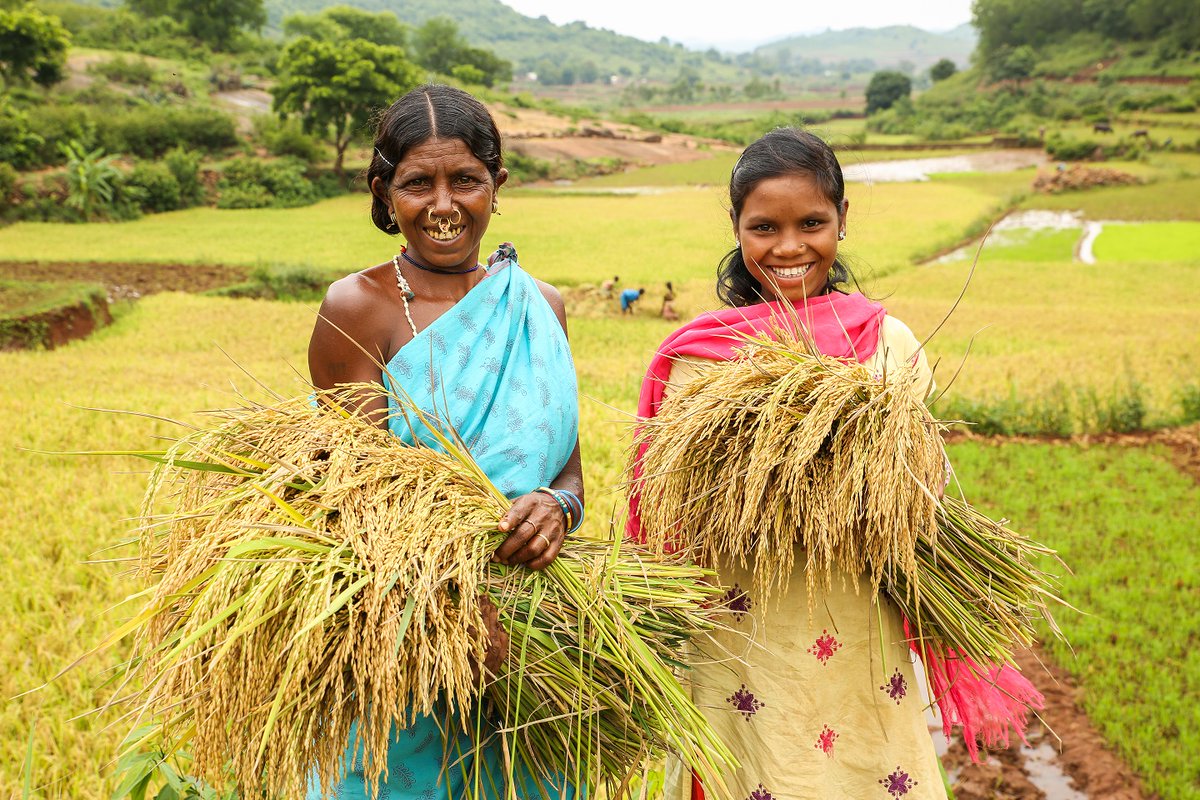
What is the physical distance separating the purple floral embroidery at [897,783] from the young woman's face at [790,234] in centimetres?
109

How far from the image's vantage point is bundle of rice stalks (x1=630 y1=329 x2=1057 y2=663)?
154 centimetres

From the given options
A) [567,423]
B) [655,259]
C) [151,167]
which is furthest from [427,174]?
[151,167]

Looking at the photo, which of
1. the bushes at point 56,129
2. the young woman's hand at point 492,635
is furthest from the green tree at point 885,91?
→ the young woman's hand at point 492,635

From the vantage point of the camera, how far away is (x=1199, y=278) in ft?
48.4

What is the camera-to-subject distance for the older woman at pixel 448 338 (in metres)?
1.70

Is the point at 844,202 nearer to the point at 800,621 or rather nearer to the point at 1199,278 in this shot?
the point at 800,621

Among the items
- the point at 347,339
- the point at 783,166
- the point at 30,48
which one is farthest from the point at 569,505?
the point at 30,48

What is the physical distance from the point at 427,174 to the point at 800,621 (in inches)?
48.4

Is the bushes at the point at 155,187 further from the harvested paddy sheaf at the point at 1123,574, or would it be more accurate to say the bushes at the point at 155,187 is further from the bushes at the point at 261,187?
the harvested paddy sheaf at the point at 1123,574

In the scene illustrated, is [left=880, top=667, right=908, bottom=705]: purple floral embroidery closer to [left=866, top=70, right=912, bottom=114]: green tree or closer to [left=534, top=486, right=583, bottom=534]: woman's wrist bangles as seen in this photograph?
[left=534, top=486, right=583, bottom=534]: woman's wrist bangles

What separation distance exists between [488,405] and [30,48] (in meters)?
41.9

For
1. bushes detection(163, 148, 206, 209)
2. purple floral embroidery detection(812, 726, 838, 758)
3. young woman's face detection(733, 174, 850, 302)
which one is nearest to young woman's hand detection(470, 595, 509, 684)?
purple floral embroidery detection(812, 726, 838, 758)

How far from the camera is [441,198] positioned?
1788 mm

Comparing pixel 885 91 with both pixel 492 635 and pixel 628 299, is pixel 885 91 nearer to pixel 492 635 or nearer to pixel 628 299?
pixel 628 299
